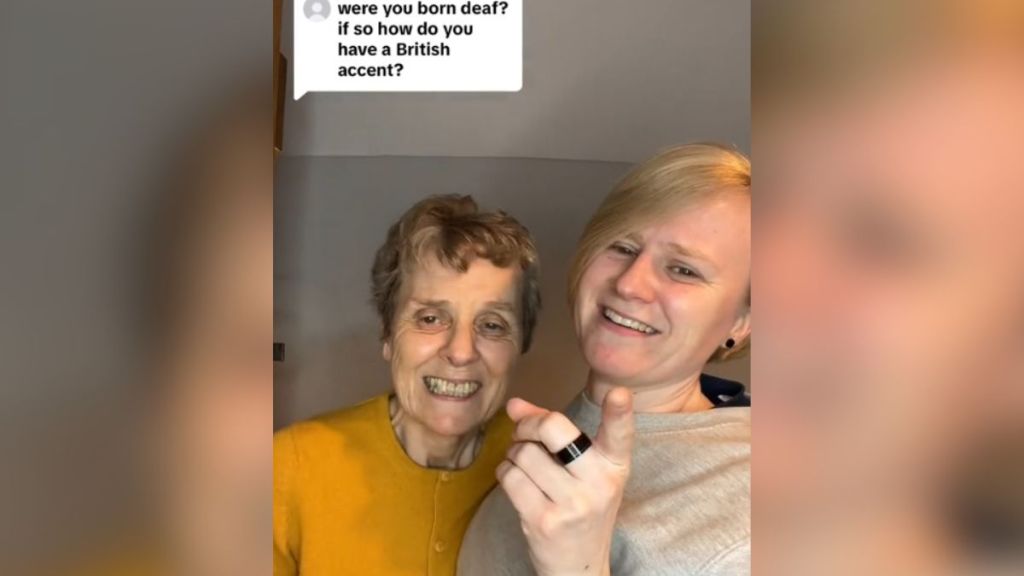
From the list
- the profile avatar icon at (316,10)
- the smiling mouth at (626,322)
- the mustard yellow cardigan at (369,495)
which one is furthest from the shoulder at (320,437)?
the profile avatar icon at (316,10)

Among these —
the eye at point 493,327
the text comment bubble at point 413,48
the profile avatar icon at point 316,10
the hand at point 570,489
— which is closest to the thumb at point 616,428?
the hand at point 570,489

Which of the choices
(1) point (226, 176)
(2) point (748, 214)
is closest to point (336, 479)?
(1) point (226, 176)

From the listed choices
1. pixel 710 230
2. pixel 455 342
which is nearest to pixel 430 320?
pixel 455 342

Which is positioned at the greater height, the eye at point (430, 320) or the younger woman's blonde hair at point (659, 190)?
the younger woman's blonde hair at point (659, 190)

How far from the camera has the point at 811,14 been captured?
72 centimetres

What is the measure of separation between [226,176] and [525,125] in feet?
0.86

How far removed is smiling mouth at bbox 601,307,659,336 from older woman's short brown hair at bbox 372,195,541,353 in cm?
6

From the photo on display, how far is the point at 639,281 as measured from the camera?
2.14ft

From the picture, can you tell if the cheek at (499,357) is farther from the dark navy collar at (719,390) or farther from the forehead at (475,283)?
the dark navy collar at (719,390)

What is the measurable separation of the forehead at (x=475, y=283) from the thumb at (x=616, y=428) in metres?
0.12

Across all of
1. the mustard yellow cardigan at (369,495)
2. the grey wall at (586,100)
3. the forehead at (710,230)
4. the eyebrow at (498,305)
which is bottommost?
the mustard yellow cardigan at (369,495)

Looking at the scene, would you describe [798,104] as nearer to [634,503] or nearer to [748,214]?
[748,214]

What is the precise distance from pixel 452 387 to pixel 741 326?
25 cm

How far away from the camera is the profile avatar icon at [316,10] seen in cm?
68
